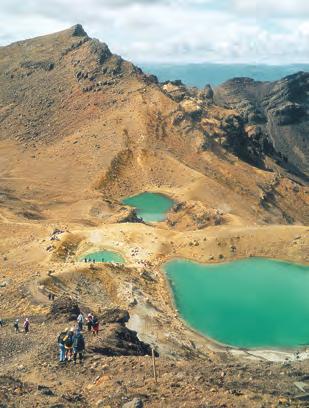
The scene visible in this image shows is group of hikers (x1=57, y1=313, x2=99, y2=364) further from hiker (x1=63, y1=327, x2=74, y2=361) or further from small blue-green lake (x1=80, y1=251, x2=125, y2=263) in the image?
small blue-green lake (x1=80, y1=251, x2=125, y2=263)

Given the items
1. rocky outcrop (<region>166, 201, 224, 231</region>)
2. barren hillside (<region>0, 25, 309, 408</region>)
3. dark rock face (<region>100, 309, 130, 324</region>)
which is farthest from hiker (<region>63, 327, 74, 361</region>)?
rocky outcrop (<region>166, 201, 224, 231</region>)

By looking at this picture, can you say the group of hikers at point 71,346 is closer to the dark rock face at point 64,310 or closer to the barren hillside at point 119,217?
the barren hillside at point 119,217

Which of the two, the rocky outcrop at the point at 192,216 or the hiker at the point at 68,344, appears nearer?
the hiker at the point at 68,344

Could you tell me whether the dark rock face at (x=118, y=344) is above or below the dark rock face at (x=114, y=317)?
above

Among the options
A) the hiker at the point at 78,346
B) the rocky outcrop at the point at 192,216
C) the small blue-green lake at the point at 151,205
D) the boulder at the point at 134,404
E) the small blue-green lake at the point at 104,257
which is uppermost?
the boulder at the point at 134,404

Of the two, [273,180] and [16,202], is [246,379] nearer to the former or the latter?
[16,202]

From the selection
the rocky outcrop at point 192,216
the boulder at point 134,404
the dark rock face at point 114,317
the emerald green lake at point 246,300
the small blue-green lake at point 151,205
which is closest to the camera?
the boulder at point 134,404

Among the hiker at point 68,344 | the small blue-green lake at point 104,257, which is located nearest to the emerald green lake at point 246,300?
the small blue-green lake at point 104,257
